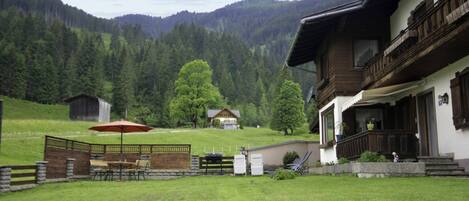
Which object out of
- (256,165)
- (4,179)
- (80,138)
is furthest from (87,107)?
(4,179)

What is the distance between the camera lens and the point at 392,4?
732 inches

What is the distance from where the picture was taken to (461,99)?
13.4m

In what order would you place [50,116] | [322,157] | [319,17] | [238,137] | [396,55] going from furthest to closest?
[50,116] → [238,137] → [322,157] → [319,17] → [396,55]

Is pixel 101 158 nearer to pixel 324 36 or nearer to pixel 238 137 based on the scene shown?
pixel 324 36

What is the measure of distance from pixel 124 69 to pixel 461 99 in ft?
338

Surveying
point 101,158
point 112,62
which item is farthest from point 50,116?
point 101,158

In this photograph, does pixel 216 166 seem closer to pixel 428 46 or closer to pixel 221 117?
pixel 428 46

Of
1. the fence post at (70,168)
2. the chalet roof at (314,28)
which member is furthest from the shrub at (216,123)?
the fence post at (70,168)

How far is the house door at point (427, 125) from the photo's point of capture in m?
15.5

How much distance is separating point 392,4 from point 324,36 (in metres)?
3.75

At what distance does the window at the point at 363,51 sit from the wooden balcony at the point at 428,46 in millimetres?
2220

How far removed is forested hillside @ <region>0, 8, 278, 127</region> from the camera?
102 meters

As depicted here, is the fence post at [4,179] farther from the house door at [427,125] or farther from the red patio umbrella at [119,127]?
the house door at [427,125]

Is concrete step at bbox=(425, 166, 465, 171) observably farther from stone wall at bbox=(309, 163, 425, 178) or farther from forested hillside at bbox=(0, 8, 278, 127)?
forested hillside at bbox=(0, 8, 278, 127)
